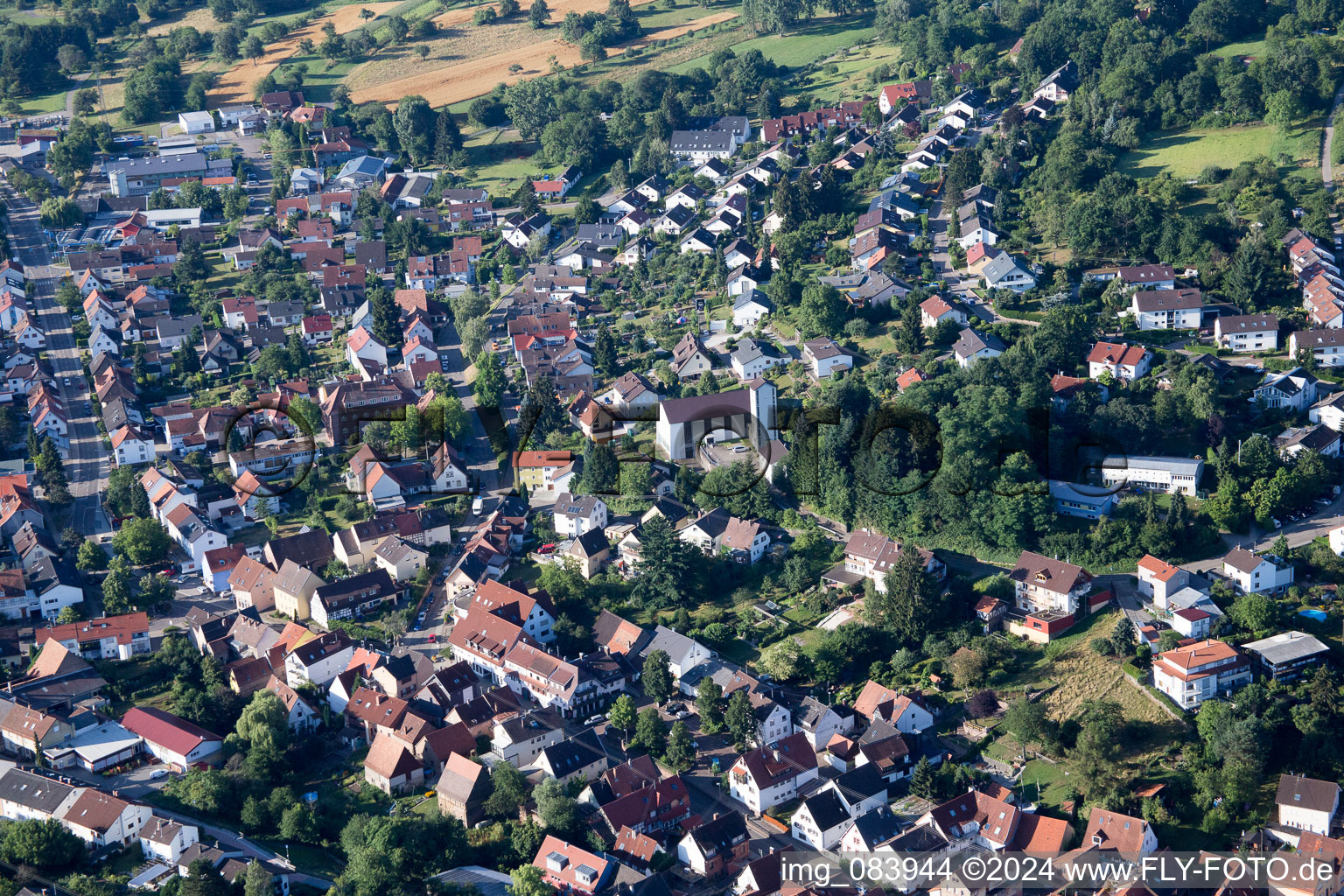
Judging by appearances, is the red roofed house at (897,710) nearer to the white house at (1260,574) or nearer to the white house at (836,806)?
the white house at (836,806)

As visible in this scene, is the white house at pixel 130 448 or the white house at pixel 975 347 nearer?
the white house at pixel 975 347

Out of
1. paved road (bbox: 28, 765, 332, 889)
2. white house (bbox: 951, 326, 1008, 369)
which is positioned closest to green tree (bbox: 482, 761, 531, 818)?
paved road (bbox: 28, 765, 332, 889)

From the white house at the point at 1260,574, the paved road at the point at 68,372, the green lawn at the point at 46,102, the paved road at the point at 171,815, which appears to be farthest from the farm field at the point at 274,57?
the white house at the point at 1260,574

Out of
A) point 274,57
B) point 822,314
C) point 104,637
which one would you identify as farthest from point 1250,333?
point 274,57

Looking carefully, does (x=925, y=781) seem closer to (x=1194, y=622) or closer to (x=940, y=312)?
(x=1194, y=622)

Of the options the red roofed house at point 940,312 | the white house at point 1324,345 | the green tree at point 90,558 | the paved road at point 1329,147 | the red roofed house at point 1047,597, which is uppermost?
the paved road at point 1329,147

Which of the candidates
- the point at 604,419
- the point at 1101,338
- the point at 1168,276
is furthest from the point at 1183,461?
the point at 604,419

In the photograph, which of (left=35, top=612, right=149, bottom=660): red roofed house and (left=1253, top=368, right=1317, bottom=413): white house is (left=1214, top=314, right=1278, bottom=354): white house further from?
(left=35, top=612, right=149, bottom=660): red roofed house
